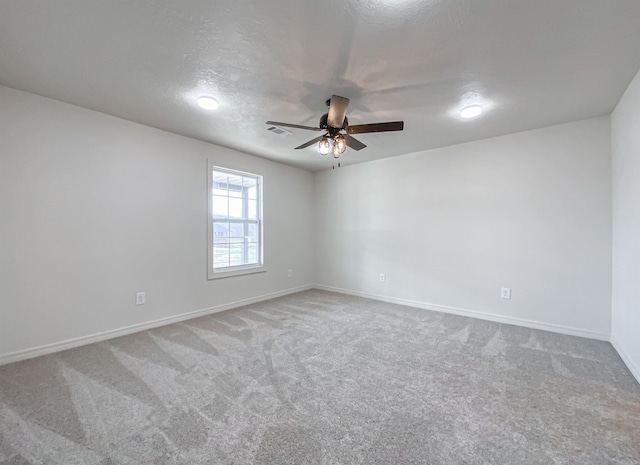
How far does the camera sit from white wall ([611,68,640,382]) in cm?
213

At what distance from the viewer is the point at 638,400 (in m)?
1.84

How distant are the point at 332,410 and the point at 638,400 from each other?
2109 millimetres

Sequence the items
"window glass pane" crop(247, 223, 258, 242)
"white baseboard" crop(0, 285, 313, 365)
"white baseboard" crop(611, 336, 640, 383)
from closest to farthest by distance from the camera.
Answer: "white baseboard" crop(611, 336, 640, 383), "white baseboard" crop(0, 285, 313, 365), "window glass pane" crop(247, 223, 258, 242)

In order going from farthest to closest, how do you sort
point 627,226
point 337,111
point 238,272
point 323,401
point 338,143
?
1. point 238,272
2. point 338,143
3. point 627,226
4. point 337,111
5. point 323,401

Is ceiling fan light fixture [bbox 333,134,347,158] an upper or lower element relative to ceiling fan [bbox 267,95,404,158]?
lower

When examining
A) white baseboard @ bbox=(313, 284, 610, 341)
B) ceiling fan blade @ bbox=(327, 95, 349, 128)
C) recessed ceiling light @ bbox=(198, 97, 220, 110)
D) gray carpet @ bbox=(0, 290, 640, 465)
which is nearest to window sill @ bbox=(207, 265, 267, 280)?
gray carpet @ bbox=(0, 290, 640, 465)

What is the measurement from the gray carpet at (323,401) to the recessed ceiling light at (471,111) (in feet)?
7.78

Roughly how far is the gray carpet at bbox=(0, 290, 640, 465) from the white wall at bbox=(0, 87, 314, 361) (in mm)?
415

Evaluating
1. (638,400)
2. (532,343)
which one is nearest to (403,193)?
(532,343)

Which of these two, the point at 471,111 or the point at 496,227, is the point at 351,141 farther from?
the point at 496,227

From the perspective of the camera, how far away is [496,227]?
11.4 ft

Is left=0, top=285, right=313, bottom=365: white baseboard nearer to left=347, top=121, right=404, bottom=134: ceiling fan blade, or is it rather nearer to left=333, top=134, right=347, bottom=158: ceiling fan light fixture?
left=333, top=134, right=347, bottom=158: ceiling fan light fixture

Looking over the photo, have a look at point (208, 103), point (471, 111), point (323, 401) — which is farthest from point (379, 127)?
point (323, 401)

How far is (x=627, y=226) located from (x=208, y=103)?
3.94 meters
